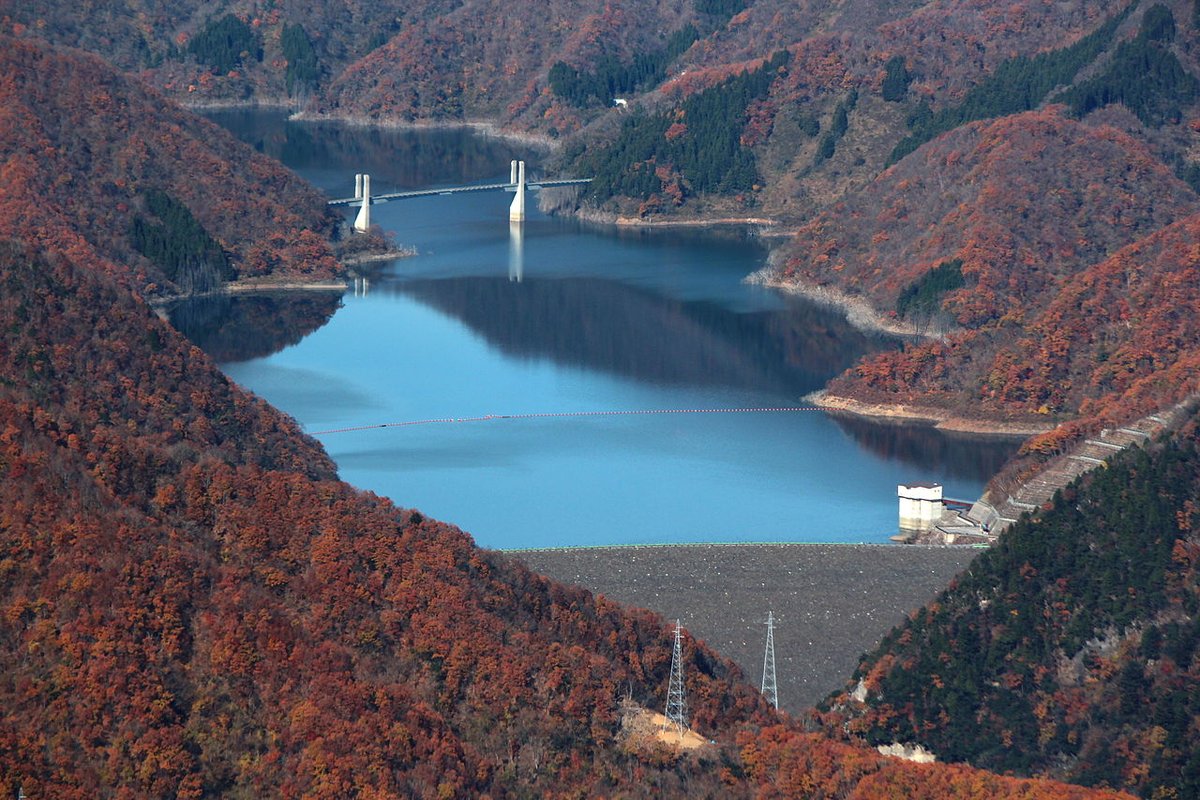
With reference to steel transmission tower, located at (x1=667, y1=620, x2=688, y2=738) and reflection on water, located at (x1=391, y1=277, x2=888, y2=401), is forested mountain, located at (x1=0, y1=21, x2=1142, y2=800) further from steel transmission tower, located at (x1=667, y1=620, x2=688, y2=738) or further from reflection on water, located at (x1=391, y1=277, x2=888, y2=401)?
reflection on water, located at (x1=391, y1=277, x2=888, y2=401)

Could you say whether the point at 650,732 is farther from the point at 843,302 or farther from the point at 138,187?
the point at 138,187

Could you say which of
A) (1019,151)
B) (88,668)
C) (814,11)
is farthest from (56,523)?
(814,11)

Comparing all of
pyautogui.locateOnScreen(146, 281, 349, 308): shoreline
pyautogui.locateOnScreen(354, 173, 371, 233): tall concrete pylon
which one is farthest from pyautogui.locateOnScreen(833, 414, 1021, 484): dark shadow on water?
pyautogui.locateOnScreen(354, 173, 371, 233): tall concrete pylon

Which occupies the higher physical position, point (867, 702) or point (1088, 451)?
point (1088, 451)

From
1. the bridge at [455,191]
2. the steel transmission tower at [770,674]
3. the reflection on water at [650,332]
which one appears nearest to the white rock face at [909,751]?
the steel transmission tower at [770,674]

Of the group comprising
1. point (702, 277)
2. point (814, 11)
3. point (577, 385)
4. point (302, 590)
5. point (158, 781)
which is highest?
point (814, 11)

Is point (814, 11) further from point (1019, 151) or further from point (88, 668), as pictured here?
point (88, 668)
